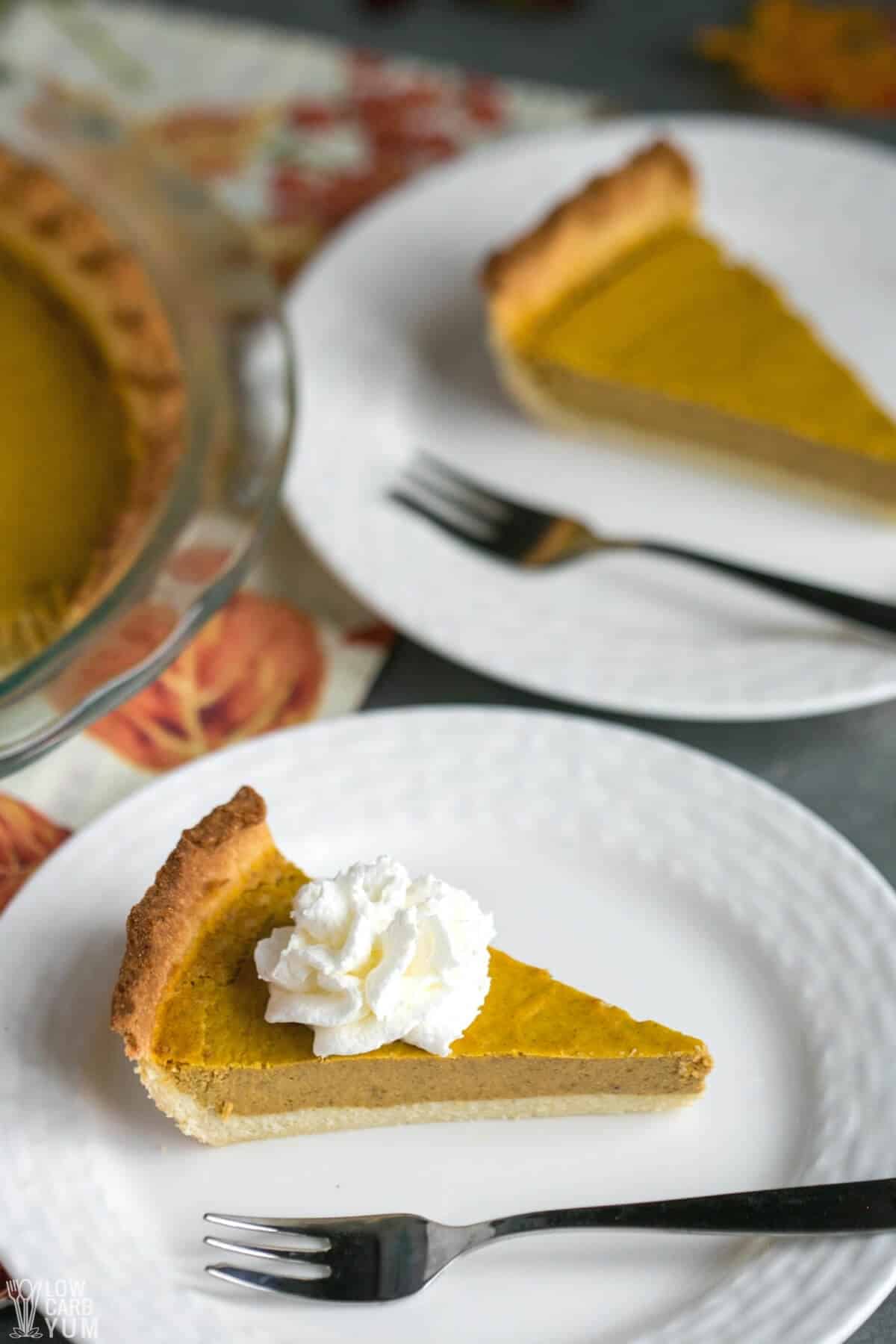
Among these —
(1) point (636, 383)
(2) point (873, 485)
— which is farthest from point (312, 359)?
(2) point (873, 485)

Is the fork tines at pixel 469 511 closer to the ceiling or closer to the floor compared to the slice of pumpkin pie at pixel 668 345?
closer to the floor

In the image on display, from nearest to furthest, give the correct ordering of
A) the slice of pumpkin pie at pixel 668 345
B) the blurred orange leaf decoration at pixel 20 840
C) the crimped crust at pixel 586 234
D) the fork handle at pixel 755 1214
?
1. the fork handle at pixel 755 1214
2. the blurred orange leaf decoration at pixel 20 840
3. the slice of pumpkin pie at pixel 668 345
4. the crimped crust at pixel 586 234

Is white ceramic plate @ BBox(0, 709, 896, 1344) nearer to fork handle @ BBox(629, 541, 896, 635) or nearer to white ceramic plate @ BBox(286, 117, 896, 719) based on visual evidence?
white ceramic plate @ BBox(286, 117, 896, 719)

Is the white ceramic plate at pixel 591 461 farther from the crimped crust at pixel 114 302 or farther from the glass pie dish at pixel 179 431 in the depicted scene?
the crimped crust at pixel 114 302

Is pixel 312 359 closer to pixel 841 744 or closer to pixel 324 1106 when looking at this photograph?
pixel 841 744

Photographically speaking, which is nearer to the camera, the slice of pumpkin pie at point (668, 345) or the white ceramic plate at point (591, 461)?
the white ceramic plate at point (591, 461)

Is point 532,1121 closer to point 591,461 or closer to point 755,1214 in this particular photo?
point 755,1214

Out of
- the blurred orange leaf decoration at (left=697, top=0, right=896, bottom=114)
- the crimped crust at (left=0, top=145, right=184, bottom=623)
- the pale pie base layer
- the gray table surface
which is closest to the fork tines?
the crimped crust at (left=0, top=145, right=184, bottom=623)

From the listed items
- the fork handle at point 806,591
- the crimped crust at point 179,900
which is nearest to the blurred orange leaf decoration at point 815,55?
the fork handle at point 806,591
